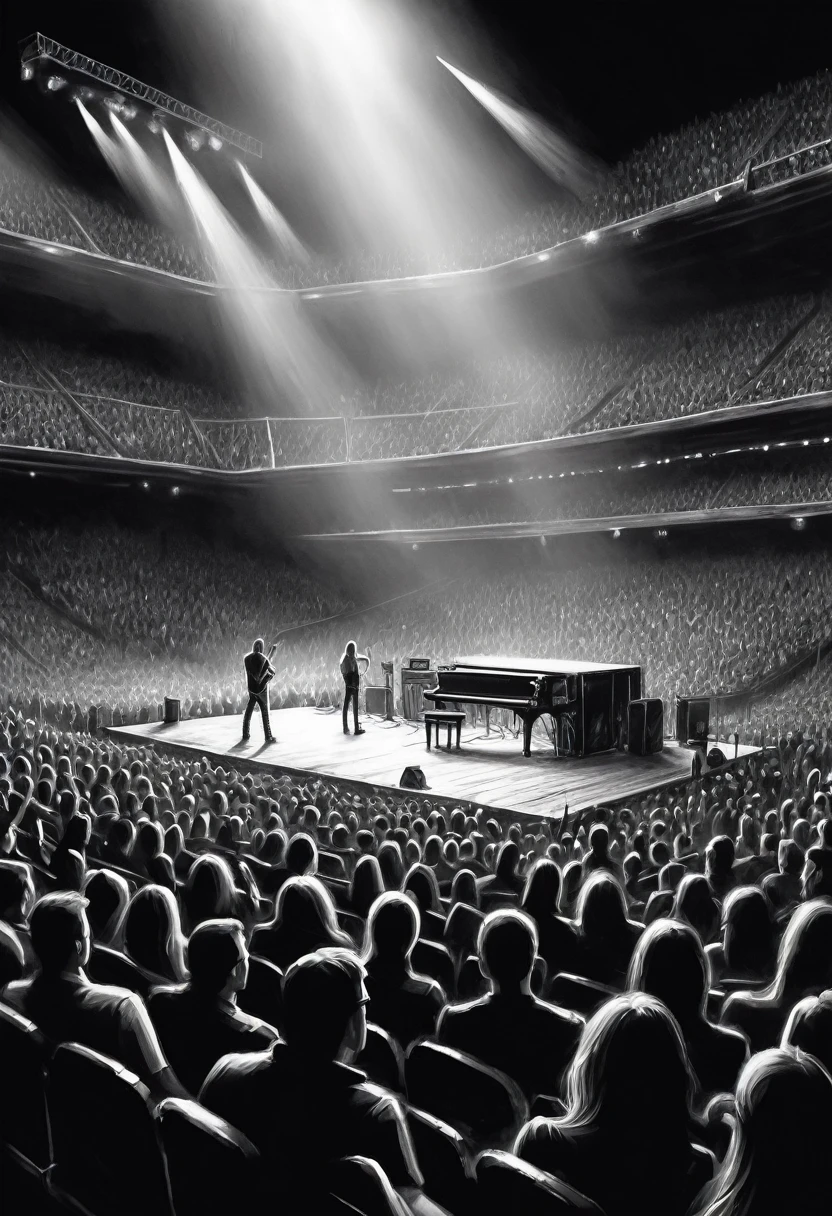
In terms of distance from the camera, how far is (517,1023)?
5.76 feet

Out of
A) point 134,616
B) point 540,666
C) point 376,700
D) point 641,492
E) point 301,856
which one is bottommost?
point 376,700

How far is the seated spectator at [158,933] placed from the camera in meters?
2.12

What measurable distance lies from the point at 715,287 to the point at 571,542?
424cm

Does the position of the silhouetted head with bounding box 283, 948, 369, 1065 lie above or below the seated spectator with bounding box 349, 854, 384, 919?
above

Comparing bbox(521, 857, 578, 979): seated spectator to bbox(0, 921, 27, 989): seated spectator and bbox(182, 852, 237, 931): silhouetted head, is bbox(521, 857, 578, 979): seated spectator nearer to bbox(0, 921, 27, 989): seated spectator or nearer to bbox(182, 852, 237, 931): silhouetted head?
bbox(182, 852, 237, 931): silhouetted head

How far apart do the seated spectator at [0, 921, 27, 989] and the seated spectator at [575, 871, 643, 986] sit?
1.58 metres

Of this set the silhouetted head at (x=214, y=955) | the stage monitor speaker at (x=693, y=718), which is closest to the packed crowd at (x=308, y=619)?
the stage monitor speaker at (x=693, y=718)

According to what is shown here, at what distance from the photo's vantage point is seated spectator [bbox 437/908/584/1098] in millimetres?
1750

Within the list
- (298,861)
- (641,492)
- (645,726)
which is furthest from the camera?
(641,492)

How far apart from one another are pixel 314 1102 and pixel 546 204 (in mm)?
14576

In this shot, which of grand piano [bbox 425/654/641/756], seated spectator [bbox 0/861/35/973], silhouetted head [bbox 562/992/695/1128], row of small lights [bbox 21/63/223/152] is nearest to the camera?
silhouetted head [bbox 562/992/695/1128]

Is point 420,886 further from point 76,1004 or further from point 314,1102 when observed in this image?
point 314,1102

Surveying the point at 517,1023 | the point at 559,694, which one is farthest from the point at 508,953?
the point at 559,694

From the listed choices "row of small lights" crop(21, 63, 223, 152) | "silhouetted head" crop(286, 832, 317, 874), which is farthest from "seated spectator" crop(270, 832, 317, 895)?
"row of small lights" crop(21, 63, 223, 152)
